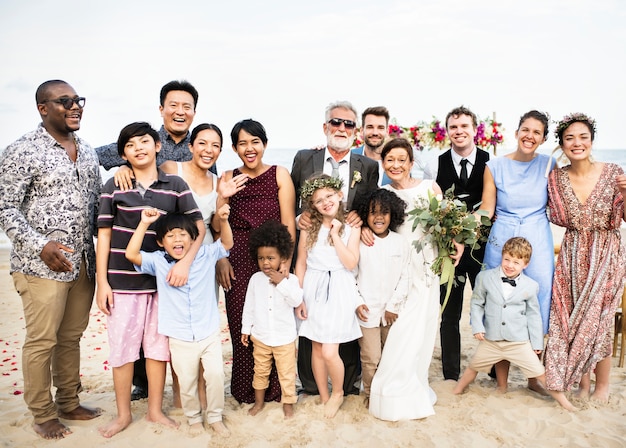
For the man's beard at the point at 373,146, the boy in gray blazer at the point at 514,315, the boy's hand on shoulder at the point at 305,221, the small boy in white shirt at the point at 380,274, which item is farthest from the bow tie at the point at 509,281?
the man's beard at the point at 373,146

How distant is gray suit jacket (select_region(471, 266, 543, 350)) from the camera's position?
4953 millimetres

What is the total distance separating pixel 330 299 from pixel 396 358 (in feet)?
2.91

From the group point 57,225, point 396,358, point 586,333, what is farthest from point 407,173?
point 57,225

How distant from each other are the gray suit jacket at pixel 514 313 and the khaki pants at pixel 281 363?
1.90 meters

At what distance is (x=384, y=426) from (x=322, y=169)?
8.54 ft

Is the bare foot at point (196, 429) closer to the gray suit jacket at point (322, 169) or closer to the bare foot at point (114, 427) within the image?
the bare foot at point (114, 427)

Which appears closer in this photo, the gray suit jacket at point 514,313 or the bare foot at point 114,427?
the bare foot at point 114,427

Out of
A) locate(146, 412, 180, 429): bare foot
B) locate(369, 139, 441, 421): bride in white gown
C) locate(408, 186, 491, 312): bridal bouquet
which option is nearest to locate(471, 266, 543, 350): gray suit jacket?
locate(408, 186, 491, 312): bridal bouquet

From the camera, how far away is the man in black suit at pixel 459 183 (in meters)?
5.58

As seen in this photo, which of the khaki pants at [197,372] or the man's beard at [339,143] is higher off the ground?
the man's beard at [339,143]

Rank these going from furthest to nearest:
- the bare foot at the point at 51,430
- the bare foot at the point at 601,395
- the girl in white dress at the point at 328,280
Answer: the bare foot at the point at 601,395 < the girl in white dress at the point at 328,280 < the bare foot at the point at 51,430

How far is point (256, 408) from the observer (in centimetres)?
486

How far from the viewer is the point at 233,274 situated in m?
4.96

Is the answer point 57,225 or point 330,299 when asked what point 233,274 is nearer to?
point 330,299
